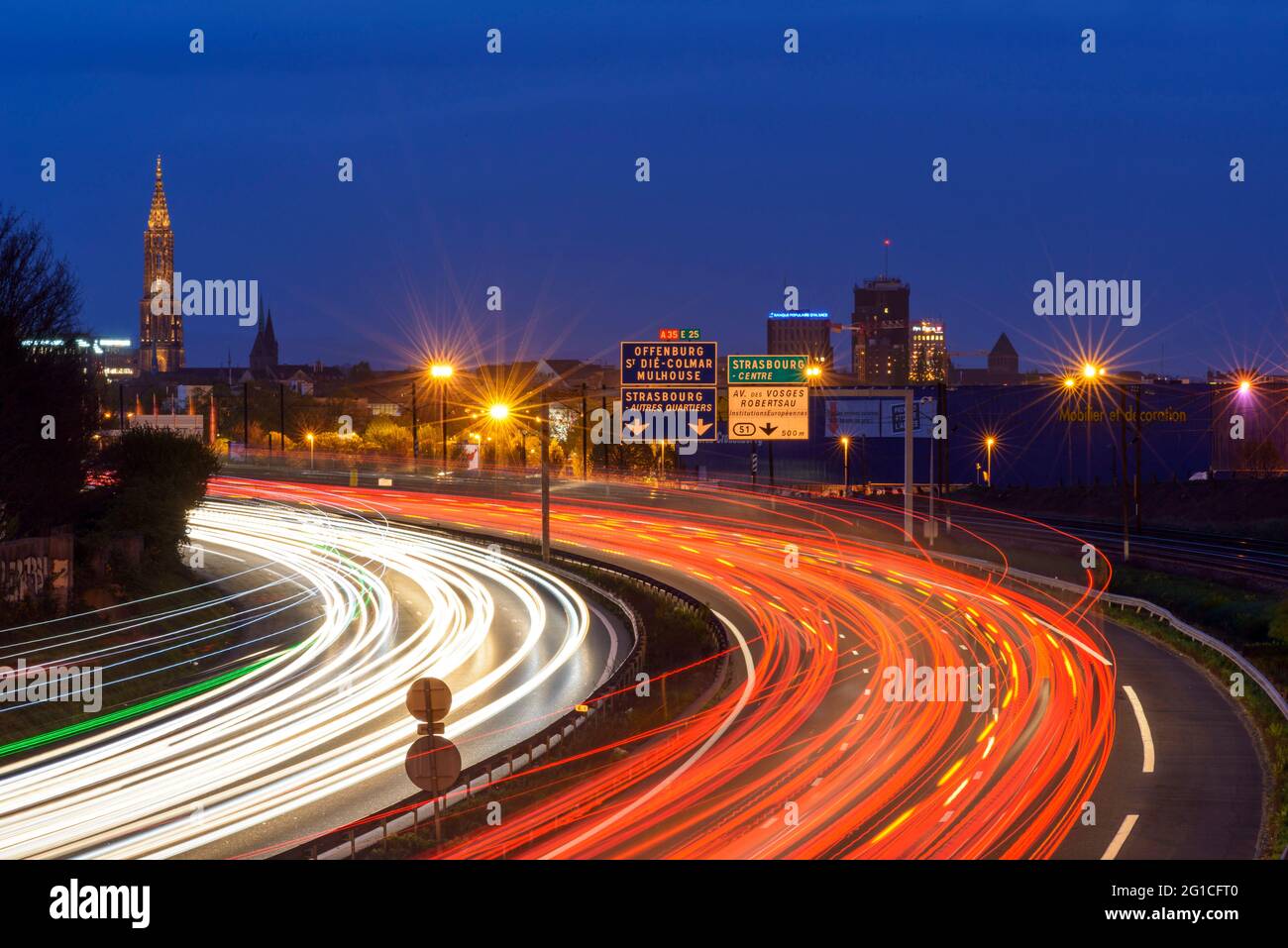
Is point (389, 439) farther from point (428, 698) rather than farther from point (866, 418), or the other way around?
point (428, 698)

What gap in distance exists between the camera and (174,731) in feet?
68.6

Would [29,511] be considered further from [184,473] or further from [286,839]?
[286,839]

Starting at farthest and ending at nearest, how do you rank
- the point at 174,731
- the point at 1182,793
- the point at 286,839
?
the point at 174,731 < the point at 1182,793 < the point at 286,839

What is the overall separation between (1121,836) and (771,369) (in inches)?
1213

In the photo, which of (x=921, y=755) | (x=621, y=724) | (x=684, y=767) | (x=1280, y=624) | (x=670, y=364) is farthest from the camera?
(x=670, y=364)

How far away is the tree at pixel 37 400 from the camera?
3022 centimetres

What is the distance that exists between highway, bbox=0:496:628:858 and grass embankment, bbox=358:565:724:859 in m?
1.28

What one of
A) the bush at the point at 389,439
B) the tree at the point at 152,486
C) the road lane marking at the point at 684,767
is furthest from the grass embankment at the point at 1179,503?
the bush at the point at 389,439

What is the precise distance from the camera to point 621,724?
68.5ft

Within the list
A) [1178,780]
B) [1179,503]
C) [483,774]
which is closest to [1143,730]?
[1178,780]

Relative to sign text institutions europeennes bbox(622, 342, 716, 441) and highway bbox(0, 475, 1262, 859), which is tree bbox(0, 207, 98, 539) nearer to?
highway bbox(0, 475, 1262, 859)

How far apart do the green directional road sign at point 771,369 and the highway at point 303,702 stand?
31.9 feet

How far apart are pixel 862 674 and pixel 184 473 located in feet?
76.5
